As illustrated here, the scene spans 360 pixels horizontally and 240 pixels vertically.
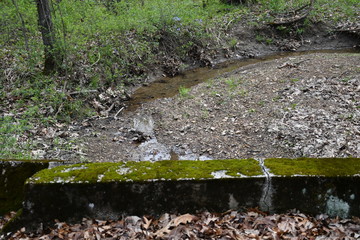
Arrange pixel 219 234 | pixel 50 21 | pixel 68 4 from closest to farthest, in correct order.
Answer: pixel 219 234 → pixel 50 21 → pixel 68 4

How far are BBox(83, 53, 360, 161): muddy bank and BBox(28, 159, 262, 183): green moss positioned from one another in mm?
2760

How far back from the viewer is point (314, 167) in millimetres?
3361

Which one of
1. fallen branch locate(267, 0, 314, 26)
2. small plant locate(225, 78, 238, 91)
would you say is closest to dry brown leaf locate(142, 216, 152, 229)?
small plant locate(225, 78, 238, 91)

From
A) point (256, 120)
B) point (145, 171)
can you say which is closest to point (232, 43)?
point (256, 120)

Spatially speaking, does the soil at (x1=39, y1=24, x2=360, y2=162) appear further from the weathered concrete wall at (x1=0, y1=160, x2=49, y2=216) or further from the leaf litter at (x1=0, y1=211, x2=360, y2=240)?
the leaf litter at (x1=0, y1=211, x2=360, y2=240)

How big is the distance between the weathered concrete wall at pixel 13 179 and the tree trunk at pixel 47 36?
531cm

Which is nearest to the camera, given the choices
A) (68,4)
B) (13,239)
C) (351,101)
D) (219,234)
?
(219,234)

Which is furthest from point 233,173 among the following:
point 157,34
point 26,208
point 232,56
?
point 232,56

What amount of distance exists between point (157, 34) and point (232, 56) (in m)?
3.88

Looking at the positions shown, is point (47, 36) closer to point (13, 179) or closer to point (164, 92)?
point (164, 92)

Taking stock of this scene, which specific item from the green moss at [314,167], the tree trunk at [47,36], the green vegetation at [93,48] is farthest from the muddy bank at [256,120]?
the tree trunk at [47,36]

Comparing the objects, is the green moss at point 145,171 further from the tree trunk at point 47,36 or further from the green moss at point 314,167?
the tree trunk at point 47,36

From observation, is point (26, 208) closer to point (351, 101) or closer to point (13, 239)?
point (13, 239)

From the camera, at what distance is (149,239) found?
2.96m
